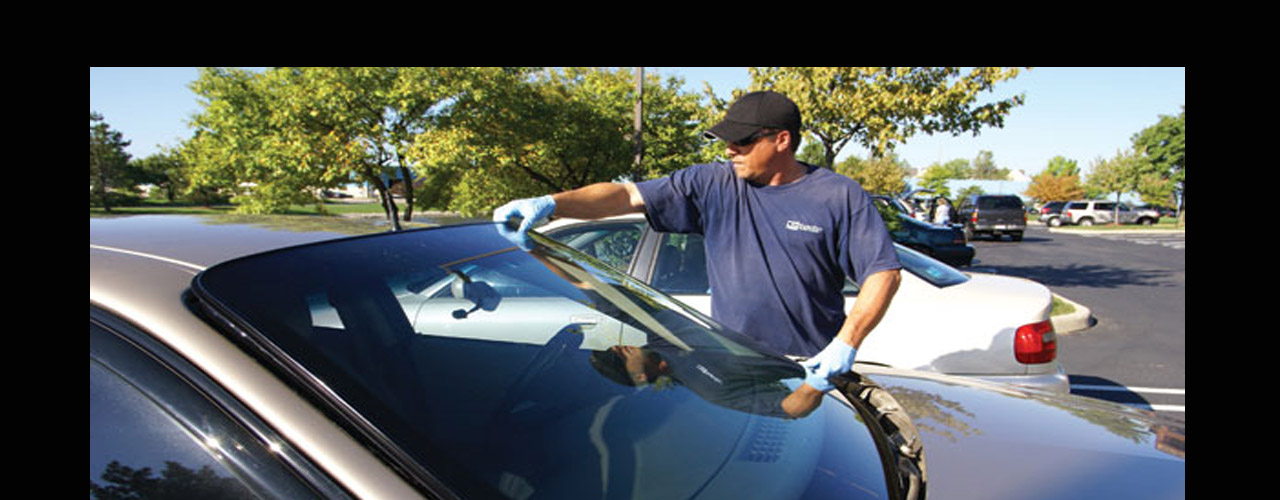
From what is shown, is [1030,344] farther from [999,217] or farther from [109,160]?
[109,160]

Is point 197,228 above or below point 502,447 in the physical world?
above

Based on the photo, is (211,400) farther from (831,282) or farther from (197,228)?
(831,282)

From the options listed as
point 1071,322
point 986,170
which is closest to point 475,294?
point 1071,322

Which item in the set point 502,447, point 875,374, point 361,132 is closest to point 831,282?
point 875,374

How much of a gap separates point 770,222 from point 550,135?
29.2 feet

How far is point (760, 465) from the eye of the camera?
1.26m

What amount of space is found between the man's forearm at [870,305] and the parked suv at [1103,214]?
40.2 m

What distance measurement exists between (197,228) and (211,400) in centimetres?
Answer: 92

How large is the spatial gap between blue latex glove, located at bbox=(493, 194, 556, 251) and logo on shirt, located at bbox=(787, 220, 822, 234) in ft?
2.79

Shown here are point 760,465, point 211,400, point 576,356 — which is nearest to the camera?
point 211,400

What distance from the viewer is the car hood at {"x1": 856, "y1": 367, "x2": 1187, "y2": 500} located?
51.6 inches

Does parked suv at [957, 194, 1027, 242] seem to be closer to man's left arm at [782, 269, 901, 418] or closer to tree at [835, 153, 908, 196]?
tree at [835, 153, 908, 196]

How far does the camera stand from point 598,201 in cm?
229

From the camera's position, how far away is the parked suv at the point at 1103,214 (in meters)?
34.6
